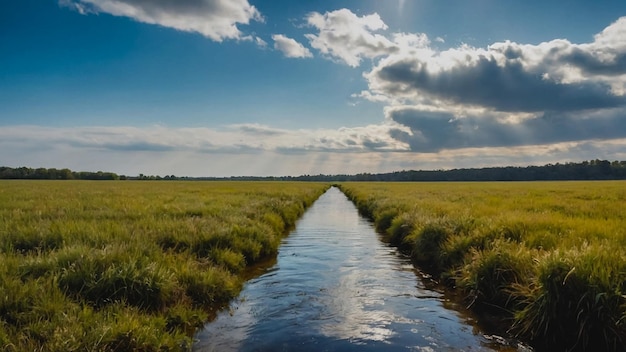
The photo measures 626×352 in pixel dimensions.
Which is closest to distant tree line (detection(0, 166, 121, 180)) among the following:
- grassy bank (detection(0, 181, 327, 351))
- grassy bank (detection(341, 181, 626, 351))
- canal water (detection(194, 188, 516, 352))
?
grassy bank (detection(0, 181, 327, 351))

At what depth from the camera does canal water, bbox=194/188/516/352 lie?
725 cm

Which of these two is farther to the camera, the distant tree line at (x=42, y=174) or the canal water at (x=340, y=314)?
the distant tree line at (x=42, y=174)

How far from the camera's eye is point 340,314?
28.7ft

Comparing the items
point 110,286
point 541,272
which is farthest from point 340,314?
point 110,286

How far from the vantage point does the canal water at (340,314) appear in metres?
7.25

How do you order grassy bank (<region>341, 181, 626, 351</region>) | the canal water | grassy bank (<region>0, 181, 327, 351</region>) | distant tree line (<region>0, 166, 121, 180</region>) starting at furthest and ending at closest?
distant tree line (<region>0, 166, 121, 180</region>) < the canal water < grassy bank (<region>341, 181, 626, 351</region>) < grassy bank (<region>0, 181, 327, 351</region>)

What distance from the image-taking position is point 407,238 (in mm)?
16688

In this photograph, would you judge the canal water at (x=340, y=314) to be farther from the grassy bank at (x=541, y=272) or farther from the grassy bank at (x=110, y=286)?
the grassy bank at (x=541, y=272)

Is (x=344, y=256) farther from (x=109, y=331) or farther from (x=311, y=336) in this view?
(x=109, y=331)

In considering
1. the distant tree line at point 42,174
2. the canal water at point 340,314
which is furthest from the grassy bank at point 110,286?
the distant tree line at point 42,174

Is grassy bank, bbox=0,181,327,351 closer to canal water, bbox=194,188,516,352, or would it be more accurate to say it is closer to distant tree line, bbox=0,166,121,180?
canal water, bbox=194,188,516,352

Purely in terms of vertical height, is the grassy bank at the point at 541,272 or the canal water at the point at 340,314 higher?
the grassy bank at the point at 541,272

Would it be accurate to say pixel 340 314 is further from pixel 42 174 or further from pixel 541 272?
pixel 42 174

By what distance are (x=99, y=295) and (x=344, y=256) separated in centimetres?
954
